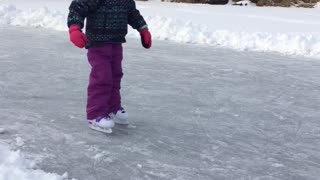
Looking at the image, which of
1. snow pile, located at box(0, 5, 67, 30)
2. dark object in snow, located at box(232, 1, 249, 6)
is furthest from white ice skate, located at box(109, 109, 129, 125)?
dark object in snow, located at box(232, 1, 249, 6)

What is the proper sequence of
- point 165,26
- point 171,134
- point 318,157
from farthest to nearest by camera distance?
point 165,26 < point 171,134 < point 318,157

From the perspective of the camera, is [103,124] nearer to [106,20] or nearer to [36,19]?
[106,20]

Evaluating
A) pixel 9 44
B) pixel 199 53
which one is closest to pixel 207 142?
pixel 199 53

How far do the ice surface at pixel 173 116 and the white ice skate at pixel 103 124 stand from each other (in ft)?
0.15

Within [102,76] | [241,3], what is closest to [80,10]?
[102,76]

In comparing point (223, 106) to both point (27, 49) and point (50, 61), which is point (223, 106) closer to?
point (50, 61)

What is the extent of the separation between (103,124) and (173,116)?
2.44 feet

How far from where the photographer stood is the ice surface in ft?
9.84

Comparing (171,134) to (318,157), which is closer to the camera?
(318,157)

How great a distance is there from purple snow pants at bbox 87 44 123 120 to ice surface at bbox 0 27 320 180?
16cm

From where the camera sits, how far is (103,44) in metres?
3.42

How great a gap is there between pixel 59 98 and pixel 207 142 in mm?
1415

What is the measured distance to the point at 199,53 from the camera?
6945 millimetres

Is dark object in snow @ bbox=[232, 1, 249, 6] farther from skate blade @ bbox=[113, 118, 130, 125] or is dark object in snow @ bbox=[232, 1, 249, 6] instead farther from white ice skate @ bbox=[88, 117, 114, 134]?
white ice skate @ bbox=[88, 117, 114, 134]
